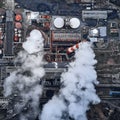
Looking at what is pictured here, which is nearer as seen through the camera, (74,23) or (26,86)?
(26,86)

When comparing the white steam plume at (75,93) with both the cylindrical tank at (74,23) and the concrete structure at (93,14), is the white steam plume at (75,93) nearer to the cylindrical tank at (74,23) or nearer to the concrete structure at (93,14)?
the cylindrical tank at (74,23)

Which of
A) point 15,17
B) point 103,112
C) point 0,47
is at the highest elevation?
point 15,17

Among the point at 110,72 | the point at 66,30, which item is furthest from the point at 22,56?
the point at 110,72

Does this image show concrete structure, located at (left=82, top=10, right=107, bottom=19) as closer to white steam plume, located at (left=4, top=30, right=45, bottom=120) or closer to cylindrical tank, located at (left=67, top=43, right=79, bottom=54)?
cylindrical tank, located at (left=67, top=43, right=79, bottom=54)

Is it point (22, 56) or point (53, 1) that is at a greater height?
point (53, 1)

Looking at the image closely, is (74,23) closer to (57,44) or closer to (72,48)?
(72,48)

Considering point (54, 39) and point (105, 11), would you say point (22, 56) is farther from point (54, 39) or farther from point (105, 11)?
point (105, 11)

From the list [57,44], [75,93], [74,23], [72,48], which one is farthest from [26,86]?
[74,23]
